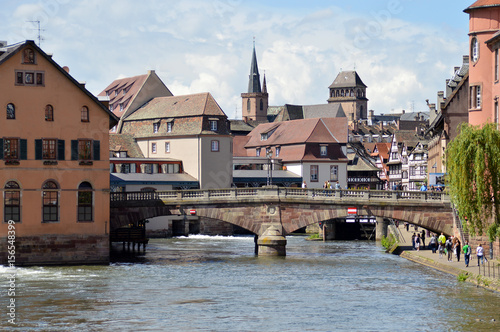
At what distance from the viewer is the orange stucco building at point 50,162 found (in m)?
68.9

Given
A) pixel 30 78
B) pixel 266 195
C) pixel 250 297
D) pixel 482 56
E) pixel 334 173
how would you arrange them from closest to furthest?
pixel 250 297
pixel 482 56
pixel 30 78
pixel 266 195
pixel 334 173

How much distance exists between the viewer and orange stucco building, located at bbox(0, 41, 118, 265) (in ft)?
226

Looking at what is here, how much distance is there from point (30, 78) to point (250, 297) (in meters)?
25.4

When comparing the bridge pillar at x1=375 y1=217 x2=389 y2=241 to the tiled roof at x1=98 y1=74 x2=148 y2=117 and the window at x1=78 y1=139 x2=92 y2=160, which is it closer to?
Answer: the tiled roof at x1=98 y1=74 x2=148 y2=117

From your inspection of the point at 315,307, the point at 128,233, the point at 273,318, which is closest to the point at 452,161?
the point at 315,307

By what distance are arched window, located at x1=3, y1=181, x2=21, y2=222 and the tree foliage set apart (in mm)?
29602

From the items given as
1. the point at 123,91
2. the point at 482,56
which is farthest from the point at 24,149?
the point at 123,91

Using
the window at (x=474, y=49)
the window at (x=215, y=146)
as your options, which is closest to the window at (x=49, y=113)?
the window at (x=474, y=49)

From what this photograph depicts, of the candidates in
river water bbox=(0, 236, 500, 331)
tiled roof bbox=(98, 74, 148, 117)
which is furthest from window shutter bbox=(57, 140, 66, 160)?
tiled roof bbox=(98, 74, 148, 117)

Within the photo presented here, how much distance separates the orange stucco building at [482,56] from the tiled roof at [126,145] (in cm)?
6171

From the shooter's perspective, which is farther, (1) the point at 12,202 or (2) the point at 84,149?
(2) the point at 84,149

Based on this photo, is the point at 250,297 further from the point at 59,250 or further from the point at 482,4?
the point at 482,4

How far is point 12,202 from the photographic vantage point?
68938mm

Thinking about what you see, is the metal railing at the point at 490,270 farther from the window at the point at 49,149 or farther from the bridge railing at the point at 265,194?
the window at the point at 49,149
